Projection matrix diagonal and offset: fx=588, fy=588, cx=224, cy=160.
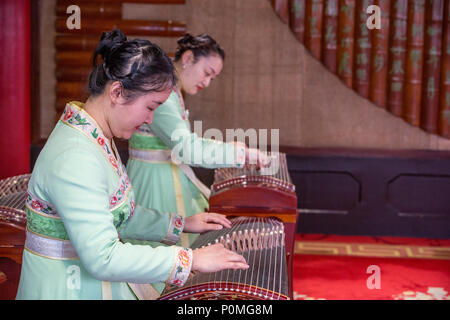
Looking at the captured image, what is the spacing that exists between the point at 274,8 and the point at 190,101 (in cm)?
93

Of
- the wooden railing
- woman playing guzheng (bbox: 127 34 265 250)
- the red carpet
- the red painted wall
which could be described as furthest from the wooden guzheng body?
the red painted wall

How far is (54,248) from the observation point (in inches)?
53.2

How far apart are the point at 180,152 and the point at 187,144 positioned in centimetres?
7

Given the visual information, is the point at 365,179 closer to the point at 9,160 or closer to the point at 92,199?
the point at 9,160

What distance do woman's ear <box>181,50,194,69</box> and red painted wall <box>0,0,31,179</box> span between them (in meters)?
1.82

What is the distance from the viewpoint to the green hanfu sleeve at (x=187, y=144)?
232cm

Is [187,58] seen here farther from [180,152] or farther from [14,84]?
[14,84]

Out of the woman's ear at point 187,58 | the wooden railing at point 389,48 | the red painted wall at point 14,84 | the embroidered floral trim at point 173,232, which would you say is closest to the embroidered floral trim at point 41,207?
the embroidered floral trim at point 173,232

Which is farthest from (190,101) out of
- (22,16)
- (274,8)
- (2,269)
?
(2,269)

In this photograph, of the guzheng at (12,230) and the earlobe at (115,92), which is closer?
the earlobe at (115,92)

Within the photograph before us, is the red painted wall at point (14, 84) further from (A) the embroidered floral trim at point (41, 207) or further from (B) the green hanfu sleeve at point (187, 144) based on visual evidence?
(A) the embroidered floral trim at point (41, 207)

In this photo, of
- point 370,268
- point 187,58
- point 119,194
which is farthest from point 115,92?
point 370,268

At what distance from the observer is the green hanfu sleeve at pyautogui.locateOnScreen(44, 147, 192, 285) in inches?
48.2

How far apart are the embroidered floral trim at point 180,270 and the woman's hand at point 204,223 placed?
46 cm
